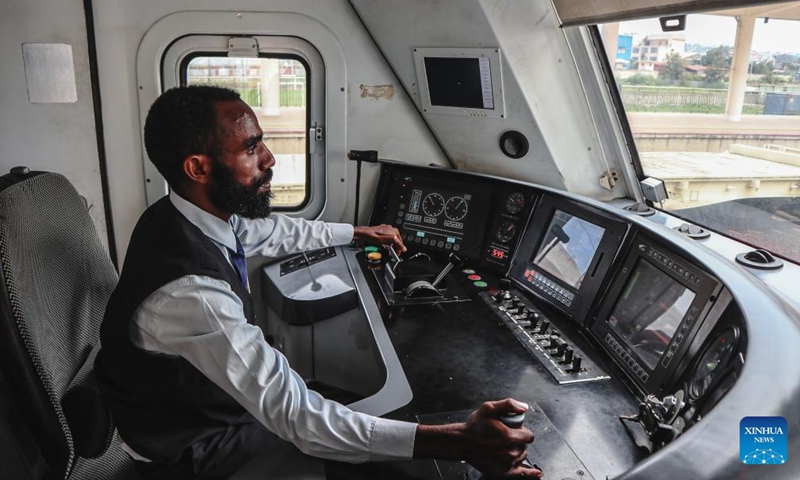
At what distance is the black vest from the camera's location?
3.82ft

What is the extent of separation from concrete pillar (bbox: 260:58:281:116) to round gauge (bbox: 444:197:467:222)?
0.85 metres

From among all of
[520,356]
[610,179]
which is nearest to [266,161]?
[520,356]

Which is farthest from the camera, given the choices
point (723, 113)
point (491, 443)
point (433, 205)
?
point (433, 205)

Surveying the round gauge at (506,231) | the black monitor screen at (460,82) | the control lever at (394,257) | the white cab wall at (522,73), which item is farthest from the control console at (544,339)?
the black monitor screen at (460,82)

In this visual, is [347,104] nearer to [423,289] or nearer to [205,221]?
[423,289]

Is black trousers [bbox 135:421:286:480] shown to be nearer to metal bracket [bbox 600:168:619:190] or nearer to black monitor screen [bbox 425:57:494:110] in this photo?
black monitor screen [bbox 425:57:494:110]

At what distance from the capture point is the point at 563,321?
67.9 inches

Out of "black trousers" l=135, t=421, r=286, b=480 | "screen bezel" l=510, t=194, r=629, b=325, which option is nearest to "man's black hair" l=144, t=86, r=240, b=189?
"black trousers" l=135, t=421, r=286, b=480

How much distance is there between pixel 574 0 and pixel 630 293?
92 cm

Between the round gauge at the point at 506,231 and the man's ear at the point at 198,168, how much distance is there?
1.12 m

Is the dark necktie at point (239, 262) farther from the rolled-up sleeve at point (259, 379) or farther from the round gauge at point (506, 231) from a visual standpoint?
the round gauge at point (506, 231)

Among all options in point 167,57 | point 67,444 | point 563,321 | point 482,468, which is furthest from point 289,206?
point 482,468

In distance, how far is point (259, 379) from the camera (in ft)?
3.57

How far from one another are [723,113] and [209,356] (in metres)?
1.60
